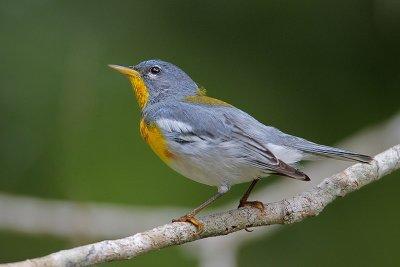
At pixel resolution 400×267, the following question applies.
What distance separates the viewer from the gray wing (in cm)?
389

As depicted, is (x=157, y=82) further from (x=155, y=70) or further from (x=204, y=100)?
(x=204, y=100)

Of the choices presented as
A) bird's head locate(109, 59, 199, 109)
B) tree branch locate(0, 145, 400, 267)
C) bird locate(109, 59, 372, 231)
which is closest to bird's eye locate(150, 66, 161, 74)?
bird's head locate(109, 59, 199, 109)

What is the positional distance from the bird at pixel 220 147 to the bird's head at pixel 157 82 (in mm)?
320

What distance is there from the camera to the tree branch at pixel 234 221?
3033 mm

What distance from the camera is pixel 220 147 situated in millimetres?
3986

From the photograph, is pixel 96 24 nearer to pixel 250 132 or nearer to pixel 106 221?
pixel 106 221

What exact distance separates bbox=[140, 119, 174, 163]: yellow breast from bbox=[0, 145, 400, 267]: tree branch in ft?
1.63

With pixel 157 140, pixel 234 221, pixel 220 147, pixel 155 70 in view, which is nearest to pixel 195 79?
pixel 155 70

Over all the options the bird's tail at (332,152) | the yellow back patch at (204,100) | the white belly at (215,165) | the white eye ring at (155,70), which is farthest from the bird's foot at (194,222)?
the white eye ring at (155,70)

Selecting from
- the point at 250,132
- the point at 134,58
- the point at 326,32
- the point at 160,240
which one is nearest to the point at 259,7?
the point at 326,32

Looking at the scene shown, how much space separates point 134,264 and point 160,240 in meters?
2.42

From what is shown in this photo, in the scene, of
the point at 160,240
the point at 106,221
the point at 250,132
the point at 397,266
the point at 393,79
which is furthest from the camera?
the point at 393,79

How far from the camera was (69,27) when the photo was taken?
6336mm

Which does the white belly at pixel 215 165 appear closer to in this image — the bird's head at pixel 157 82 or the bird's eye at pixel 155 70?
the bird's head at pixel 157 82
